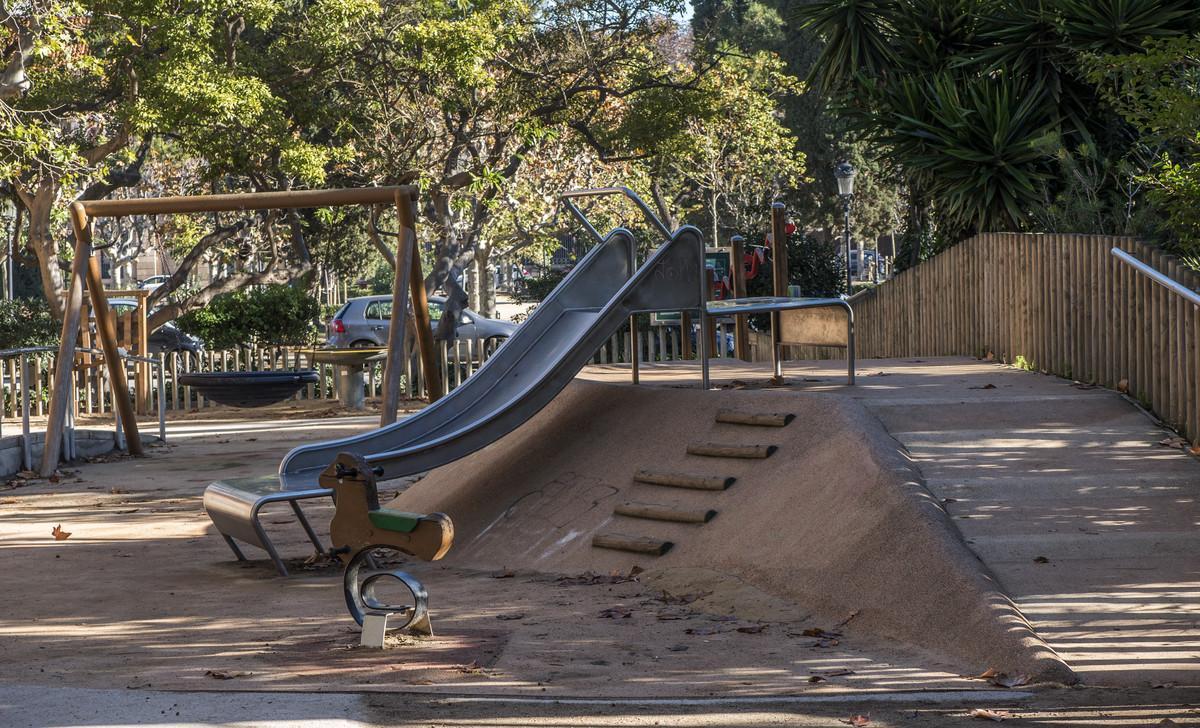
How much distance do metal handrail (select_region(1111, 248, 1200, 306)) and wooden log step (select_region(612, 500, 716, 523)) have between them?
318 cm

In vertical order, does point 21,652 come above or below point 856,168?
below

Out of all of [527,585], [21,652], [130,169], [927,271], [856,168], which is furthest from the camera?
[856,168]

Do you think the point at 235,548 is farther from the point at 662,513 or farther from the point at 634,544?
the point at 662,513

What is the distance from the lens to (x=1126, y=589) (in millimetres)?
6410

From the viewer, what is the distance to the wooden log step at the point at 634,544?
8047 mm

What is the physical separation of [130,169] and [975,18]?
15.1 metres

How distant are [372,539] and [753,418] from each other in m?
3.20

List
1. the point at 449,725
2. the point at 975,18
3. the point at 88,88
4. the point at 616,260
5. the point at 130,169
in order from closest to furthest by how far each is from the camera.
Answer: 1. the point at 449,725
2. the point at 616,260
3. the point at 975,18
4. the point at 88,88
5. the point at 130,169

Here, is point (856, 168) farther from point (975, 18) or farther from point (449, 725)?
point (449, 725)

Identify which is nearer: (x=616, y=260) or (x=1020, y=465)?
(x=1020, y=465)

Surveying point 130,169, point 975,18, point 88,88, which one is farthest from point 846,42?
point 130,169

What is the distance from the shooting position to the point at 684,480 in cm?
871

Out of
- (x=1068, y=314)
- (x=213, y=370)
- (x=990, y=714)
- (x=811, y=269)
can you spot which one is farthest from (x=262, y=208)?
(x=811, y=269)

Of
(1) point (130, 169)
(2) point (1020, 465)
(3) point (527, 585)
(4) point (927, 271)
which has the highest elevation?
(1) point (130, 169)
